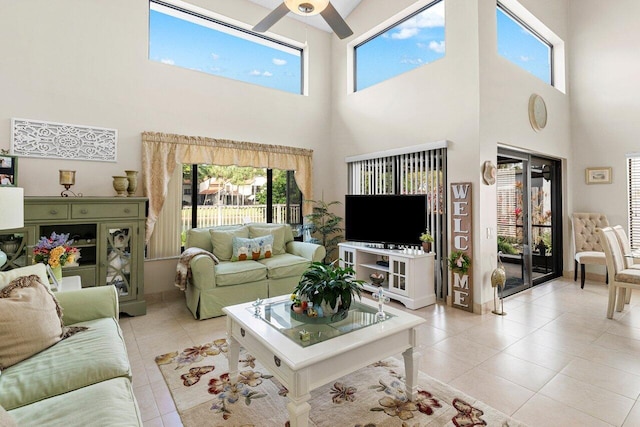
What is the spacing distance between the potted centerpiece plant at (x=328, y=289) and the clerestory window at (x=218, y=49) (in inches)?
151

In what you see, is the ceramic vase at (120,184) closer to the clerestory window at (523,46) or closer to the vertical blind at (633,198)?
the clerestory window at (523,46)

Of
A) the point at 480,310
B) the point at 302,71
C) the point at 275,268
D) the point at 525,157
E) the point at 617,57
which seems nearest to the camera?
the point at 480,310

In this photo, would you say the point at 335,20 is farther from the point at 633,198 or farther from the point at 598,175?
the point at 633,198

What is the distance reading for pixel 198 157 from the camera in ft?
14.5

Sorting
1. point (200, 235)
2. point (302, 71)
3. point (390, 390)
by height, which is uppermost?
point (302, 71)

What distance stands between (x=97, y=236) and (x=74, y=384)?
237 centimetres

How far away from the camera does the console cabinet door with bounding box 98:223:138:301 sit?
345 cm

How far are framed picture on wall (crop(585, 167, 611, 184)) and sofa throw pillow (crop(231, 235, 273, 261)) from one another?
5.23 m

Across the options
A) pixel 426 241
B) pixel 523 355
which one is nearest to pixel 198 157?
pixel 426 241

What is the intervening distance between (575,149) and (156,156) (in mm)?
6546

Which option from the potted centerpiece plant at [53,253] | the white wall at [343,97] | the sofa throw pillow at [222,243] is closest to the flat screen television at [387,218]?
the white wall at [343,97]

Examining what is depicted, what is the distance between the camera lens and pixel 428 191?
4195 mm

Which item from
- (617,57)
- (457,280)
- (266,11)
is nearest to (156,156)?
(266,11)

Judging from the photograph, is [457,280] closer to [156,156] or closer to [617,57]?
[156,156]
